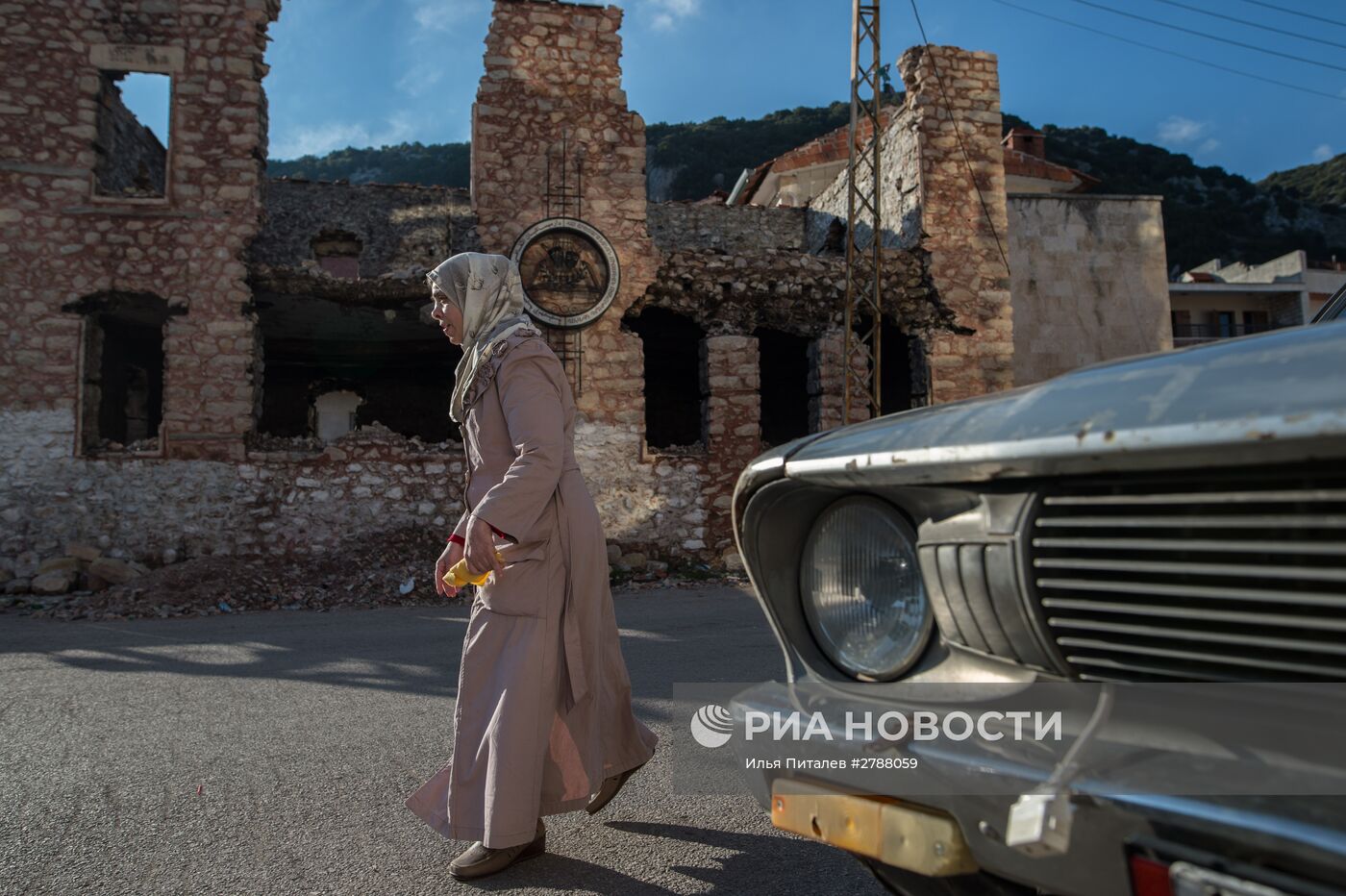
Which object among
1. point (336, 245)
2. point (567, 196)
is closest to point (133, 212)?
point (567, 196)

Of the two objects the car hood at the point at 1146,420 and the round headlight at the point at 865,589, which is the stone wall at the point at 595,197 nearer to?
the round headlight at the point at 865,589

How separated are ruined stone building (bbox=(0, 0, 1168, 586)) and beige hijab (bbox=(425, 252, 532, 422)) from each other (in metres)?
8.09

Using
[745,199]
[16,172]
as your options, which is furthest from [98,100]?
[745,199]

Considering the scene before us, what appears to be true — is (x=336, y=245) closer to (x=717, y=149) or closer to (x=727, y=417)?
(x=727, y=417)

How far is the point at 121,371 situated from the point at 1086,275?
18.3 meters

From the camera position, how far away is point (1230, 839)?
902 millimetres

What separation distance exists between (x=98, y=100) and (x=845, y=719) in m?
12.4

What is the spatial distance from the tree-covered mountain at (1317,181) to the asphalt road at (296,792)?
216 feet

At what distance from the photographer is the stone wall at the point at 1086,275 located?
18.4 metres

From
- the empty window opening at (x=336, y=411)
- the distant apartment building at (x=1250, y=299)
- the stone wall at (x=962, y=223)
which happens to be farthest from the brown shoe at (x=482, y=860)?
the distant apartment building at (x=1250, y=299)

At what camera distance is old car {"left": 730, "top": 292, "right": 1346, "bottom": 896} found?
3.03 feet

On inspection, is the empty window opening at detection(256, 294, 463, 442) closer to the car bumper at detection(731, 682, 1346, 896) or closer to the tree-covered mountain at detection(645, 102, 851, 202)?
the car bumper at detection(731, 682, 1346, 896)

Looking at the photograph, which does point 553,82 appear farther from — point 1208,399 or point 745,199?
point 745,199

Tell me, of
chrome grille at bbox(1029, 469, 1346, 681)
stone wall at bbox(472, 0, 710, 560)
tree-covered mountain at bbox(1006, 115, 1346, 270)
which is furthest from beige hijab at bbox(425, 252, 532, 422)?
tree-covered mountain at bbox(1006, 115, 1346, 270)
